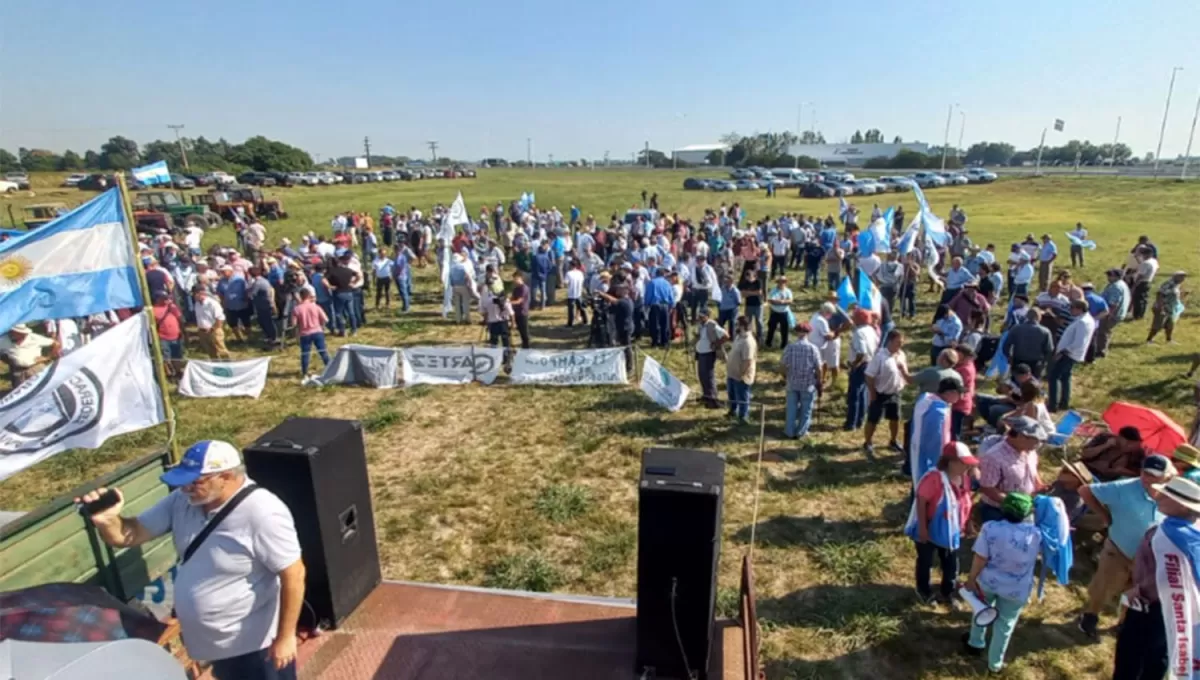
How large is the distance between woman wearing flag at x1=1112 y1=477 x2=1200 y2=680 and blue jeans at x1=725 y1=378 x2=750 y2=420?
5631 mm

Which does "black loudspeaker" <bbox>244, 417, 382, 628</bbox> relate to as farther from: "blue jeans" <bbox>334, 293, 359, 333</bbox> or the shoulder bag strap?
"blue jeans" <bbox>334, 293, 359, 333</bbox>

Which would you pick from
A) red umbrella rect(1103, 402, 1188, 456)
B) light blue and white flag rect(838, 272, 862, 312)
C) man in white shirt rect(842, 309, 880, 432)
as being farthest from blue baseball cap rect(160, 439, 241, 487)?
light blue and white flag rect(838, 272, 862, 312)

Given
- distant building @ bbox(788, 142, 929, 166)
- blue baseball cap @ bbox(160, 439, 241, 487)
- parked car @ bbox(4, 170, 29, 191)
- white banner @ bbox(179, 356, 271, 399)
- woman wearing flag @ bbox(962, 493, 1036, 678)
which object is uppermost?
distant building @ bbox(788, 142, 929, 166)

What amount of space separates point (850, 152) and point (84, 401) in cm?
11948

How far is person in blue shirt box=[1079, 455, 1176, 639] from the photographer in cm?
450

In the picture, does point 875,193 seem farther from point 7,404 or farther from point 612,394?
point 7,404

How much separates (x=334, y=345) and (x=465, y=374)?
161 inches

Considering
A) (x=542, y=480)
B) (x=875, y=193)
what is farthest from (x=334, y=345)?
(x=875, y=193)

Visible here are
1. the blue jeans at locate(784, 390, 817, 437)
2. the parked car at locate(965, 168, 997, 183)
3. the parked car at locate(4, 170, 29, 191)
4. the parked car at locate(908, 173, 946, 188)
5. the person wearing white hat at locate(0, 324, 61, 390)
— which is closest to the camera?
the blue jeans at locate(784, 390, 817, 437)

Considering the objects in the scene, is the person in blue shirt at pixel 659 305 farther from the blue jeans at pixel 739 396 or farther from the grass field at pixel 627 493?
the blue jeans at pixel 739 396

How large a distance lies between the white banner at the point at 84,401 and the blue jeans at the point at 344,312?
9375 mm

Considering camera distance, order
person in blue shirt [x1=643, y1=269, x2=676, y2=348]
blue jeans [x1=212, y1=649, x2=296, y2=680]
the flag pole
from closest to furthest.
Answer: blue jeans [x1=212, y1=649, x2=296, y2=680] → the flag pole → person in blue shirt [x1=643, y1=269, x2=676, y2=348]

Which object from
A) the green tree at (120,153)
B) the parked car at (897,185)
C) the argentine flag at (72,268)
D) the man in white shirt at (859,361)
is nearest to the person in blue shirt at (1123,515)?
the man in white shirt at (859,361)

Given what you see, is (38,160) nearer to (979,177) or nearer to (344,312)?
(344,312)
